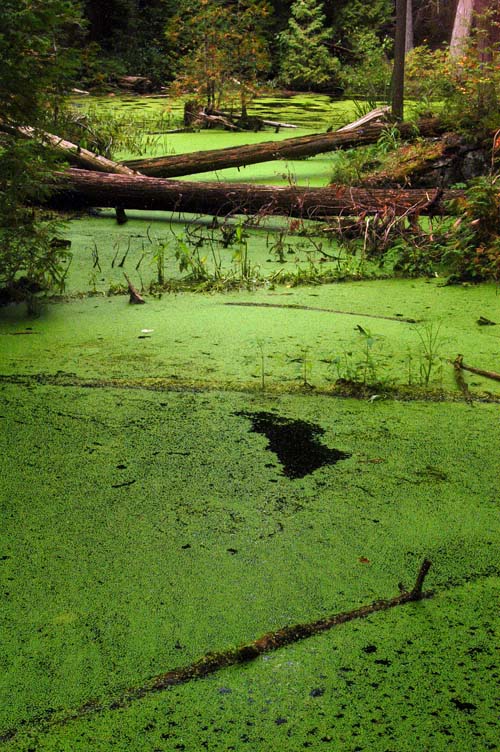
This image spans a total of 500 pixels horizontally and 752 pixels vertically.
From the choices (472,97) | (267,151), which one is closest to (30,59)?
(267,151)

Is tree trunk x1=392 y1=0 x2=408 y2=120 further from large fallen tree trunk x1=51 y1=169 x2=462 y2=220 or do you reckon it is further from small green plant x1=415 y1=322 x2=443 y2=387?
small green plant x1=415 y1=322 x2=443 y2=387

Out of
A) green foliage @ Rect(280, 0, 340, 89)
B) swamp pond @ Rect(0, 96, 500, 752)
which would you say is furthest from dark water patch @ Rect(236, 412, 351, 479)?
green foliage @ Rect(280, 0, 340, 89)

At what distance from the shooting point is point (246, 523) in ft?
6.29

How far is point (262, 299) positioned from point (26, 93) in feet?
4.41

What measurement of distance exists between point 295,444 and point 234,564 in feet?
2.12

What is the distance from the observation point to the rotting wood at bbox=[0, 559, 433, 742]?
1.34 m

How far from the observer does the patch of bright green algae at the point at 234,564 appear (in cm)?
135

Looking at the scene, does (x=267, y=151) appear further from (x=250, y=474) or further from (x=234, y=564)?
(x=234, y=564)

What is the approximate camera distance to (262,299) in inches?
155

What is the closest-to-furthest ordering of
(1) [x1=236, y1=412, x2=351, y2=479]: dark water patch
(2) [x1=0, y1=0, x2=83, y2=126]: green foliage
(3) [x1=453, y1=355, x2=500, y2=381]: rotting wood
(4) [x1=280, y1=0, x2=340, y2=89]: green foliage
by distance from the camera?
1. (1) [x1=236, y1=412, x2=351, y2=479]: dark water patch
2. (3) [x1=453, y1=355, x2=500, y2=381]: rotting wood
3. (2) [x1=0, y1=0, x2=83, y2=126]: green foliage
4. (4) [x1=280, y1=0, x2=340, y2=89]: green foliage

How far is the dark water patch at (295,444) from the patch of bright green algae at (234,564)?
0.04m

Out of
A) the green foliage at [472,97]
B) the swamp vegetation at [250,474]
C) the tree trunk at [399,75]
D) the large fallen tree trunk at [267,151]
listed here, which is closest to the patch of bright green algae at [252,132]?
the large fallen tree trunk at [267,151]

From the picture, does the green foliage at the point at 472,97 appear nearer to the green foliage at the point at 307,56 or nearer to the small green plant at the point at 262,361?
the small green plant at the point at 262,361

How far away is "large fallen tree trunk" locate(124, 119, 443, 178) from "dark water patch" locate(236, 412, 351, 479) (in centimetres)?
428
